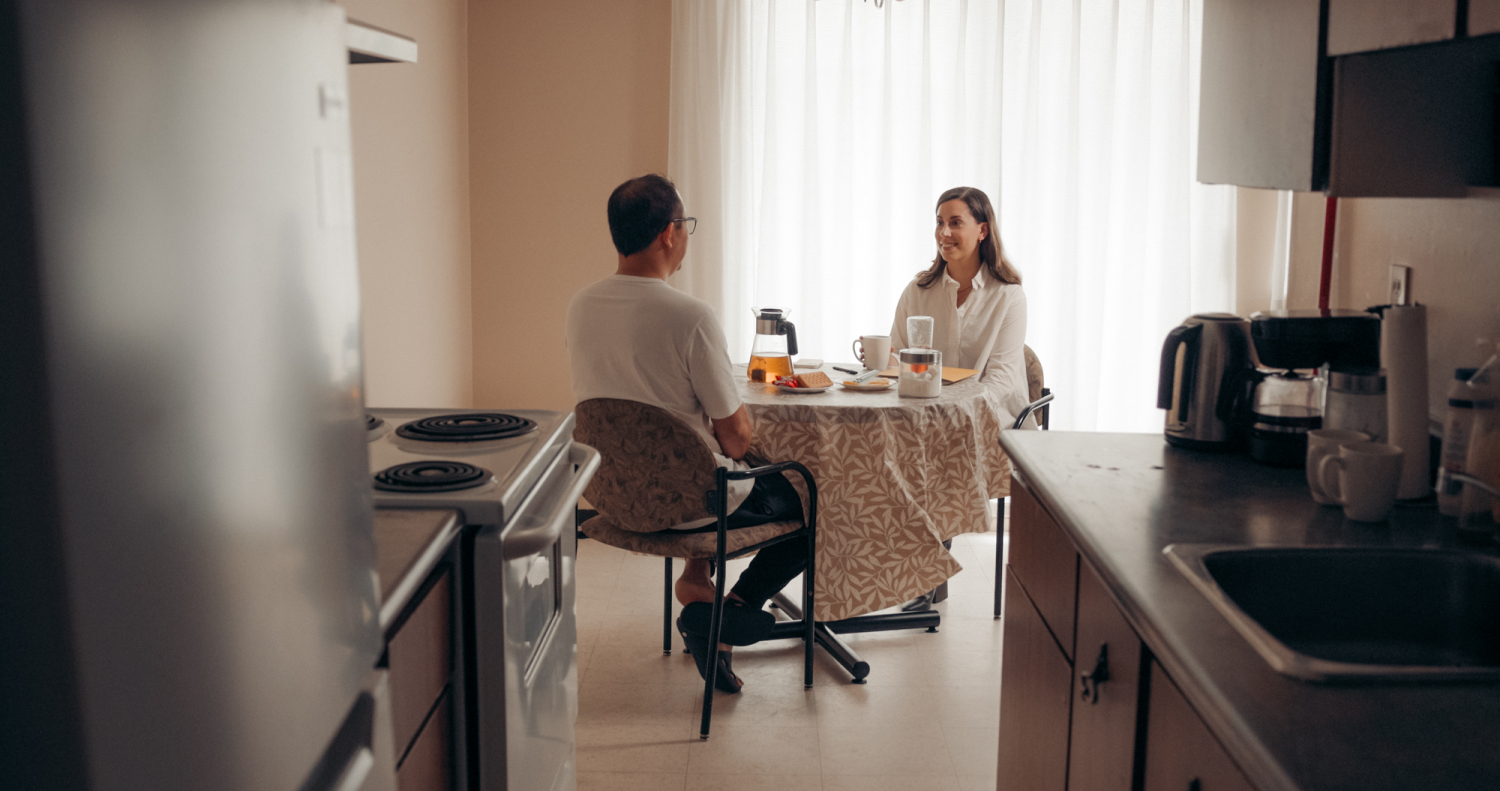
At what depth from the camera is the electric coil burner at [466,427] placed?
1.85 m

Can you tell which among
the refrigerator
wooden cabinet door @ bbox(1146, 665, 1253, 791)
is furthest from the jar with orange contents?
the refrigerator

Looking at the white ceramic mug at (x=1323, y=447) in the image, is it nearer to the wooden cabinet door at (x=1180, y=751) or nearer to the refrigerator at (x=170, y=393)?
the wooden cabinet door at (x=1180, y=751)

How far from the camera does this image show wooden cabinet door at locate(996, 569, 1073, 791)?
1.67 m

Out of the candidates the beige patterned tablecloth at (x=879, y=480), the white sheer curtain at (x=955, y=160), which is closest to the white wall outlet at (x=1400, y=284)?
the beige patterned tablecloth at (x=879, y=480)

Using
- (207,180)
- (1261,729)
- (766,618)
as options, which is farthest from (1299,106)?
(766,618)

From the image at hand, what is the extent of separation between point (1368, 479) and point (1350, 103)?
19.5 inches

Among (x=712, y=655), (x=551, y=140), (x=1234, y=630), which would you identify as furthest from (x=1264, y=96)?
(x=551, y=140)

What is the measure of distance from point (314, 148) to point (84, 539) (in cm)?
35

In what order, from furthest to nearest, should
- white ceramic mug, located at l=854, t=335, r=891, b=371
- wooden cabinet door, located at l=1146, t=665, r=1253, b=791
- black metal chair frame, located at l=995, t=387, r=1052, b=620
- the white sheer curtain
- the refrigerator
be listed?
1. the white sheer curtain
2. white ceramic mug, located at l=854, t=335, r=891, b=371
3. black metal chair frame, located at l=995, t=387, r=1052, b=620
4. wooden cabinet door, located at l=1146, t=665, r=1253, b=791
5. the refrigerator

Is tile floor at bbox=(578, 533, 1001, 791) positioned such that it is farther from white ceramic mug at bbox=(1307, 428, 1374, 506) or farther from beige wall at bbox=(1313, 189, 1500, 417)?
beige wall at bbox=(1313, 189, 1500, 417)

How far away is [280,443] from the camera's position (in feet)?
2.35

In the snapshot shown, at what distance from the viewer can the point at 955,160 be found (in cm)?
429

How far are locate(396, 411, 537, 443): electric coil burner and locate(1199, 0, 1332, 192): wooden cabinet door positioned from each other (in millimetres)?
1237

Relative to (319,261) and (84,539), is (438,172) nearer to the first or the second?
(319,261)
